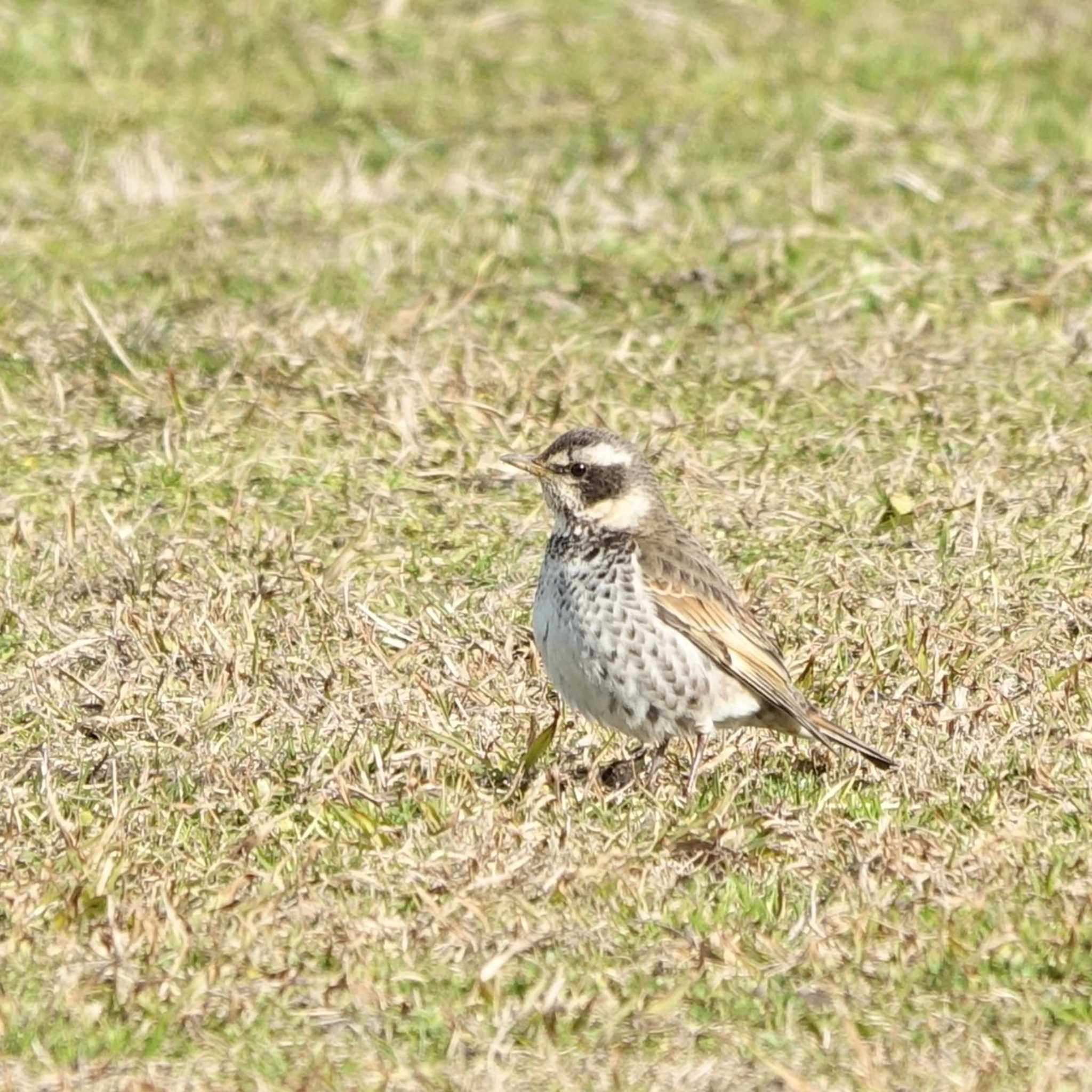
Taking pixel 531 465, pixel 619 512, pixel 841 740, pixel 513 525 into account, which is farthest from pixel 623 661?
pixel 513 525

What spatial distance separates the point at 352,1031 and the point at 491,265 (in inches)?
264

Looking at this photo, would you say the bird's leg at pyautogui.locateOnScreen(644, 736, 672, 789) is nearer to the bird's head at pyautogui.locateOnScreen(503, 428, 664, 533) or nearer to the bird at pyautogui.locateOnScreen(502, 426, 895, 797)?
the bird at pyautogui.locateOnScreen(502, 426, 895, 797)

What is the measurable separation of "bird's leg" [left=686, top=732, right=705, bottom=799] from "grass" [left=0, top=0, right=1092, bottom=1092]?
6 centimetres

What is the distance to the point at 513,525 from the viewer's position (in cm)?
976

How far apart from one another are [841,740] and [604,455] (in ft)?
4.02

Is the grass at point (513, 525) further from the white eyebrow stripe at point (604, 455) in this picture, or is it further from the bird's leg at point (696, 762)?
the white eyebrow stripe at point (604, 455)

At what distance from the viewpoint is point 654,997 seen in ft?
19.6

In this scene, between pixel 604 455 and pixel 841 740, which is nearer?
pixel 841 740

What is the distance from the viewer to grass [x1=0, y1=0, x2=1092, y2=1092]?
6027 millimetres

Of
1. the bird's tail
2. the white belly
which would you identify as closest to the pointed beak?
the white belly

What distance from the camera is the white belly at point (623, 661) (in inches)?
298

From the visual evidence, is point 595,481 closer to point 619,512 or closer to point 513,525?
point 619,512

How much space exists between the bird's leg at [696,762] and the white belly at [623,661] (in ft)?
0.14

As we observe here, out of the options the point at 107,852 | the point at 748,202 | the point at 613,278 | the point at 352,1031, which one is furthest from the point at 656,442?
the point at 352,1031
